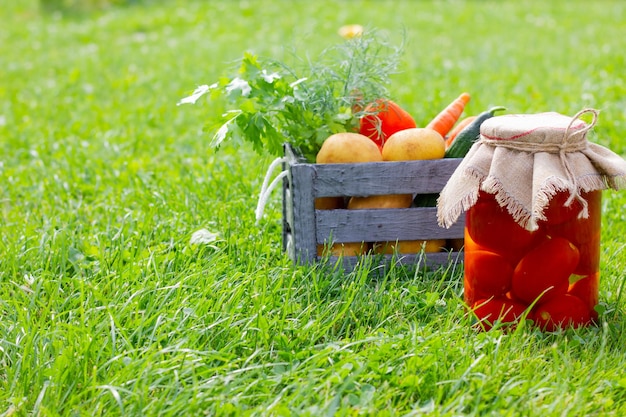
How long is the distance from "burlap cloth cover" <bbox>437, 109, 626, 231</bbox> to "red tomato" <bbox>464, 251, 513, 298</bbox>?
16cm

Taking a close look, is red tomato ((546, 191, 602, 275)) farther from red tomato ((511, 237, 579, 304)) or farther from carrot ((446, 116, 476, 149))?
carrot ((446, 116, 476, 149))

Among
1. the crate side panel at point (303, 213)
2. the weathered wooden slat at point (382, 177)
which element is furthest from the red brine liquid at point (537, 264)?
the crate side panel at point (303, 213)

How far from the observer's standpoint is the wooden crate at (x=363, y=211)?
8.97 feet

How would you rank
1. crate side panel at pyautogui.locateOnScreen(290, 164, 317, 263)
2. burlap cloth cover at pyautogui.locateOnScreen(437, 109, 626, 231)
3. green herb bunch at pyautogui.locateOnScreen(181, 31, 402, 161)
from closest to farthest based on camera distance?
burlap cloth cover at pyautogui.locateOnScreen(437, 109, 626, 231), crate side panel at pyautogui.locateOnScreen(290, 164, 317, 263), green herb bunch at pyautogui.locateOnScreen(181, 31, 402, 161)

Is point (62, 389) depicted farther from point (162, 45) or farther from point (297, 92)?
point (162, 45)

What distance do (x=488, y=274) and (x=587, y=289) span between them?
1.06 feet

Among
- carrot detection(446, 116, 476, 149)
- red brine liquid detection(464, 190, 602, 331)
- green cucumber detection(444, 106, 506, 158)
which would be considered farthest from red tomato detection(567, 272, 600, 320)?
carrot detection(446, 116, 476, 149)

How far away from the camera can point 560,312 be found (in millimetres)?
2461

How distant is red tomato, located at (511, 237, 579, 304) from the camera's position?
7.82 ft

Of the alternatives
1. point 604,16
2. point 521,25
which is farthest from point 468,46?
point 604,16

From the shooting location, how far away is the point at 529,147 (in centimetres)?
235

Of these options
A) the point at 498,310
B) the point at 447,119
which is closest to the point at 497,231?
the point at 498,310

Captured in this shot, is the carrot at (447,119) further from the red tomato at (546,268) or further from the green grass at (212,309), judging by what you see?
the red tomato at (546,268)

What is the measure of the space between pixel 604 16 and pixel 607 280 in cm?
807
